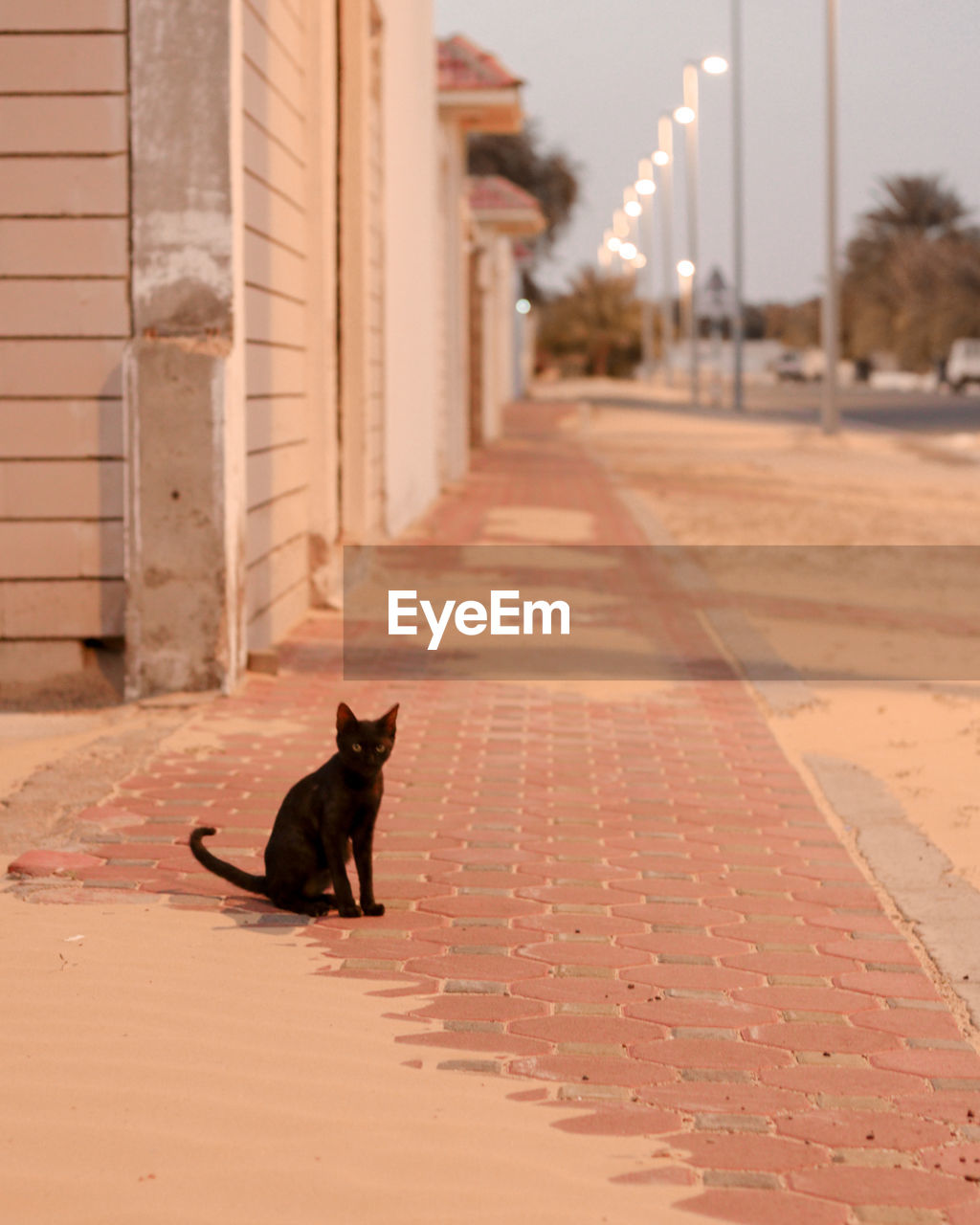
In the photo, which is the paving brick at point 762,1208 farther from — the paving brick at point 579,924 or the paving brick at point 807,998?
the paving brick at point 579,924

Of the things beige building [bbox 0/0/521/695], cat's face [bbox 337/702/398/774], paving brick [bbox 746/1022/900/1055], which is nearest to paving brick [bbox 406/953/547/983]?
cat's face [bbox 337/702/398/774]

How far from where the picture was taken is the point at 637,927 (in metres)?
→ 4.96

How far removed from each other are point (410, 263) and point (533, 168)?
56.6 metres

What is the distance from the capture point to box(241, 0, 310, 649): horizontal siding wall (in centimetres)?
899

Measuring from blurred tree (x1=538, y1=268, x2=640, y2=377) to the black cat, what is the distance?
84.6 metres

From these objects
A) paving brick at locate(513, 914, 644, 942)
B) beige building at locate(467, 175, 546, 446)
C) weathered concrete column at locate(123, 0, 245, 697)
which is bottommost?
paving brick at locate(513, 914, 644, 942)

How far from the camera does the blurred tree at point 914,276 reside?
3435 inches

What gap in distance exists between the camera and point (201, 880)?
17.3 feet

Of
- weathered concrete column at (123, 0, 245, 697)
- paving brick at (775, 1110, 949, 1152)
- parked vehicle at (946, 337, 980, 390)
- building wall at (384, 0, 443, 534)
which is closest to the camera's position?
paving brick at (775, 1110, 949, 1152)

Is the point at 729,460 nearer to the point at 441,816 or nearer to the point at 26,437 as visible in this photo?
the point at 26,437

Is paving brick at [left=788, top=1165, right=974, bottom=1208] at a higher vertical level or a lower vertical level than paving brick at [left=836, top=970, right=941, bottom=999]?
lower

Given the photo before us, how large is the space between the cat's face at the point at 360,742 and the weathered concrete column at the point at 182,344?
3.35 meters

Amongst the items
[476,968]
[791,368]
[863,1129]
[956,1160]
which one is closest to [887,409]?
[791,368]

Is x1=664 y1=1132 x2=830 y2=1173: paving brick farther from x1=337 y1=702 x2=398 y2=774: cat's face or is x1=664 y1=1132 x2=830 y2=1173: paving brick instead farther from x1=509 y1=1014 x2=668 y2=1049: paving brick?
x1=337 y1=702 x2=398 y2=774: cat's face
